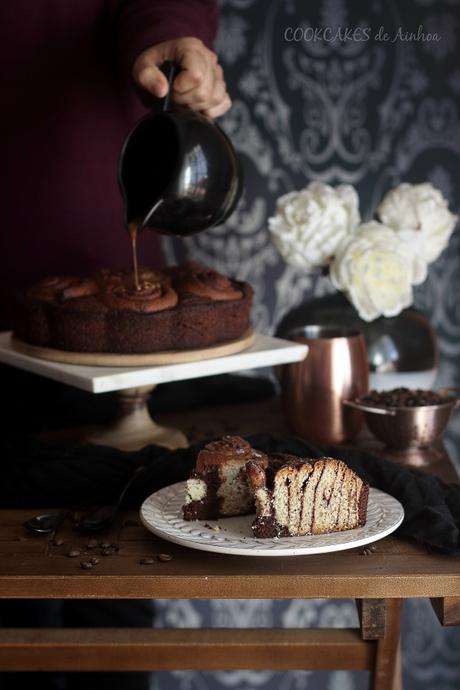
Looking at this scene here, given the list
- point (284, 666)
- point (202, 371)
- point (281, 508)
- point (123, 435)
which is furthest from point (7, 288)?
point (281, 508)

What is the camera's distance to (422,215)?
161 centimetres

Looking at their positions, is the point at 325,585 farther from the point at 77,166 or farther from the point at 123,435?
the point at 77,166

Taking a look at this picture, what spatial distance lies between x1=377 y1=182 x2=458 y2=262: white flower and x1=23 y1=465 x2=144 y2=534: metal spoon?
28.5 inches

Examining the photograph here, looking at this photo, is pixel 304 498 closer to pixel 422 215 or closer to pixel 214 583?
pixel 214 583

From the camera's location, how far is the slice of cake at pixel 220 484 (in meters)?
1.04

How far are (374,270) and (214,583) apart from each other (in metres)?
0.70

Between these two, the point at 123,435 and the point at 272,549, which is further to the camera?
the point at 123,435

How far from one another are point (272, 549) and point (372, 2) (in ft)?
4.97

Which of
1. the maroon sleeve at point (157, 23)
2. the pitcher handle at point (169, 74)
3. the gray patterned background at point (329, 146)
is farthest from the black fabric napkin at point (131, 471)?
the gray patterned background at point (329, 146)

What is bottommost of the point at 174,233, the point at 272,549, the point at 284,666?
the point at 284,666

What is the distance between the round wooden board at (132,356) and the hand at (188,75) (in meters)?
0.36

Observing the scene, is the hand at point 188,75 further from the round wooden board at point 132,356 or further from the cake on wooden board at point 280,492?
the cake on wooden board at point 280,492

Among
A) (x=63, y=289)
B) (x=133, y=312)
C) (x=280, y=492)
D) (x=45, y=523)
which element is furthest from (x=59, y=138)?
(x=280, y=492)

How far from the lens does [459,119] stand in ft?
7.16
